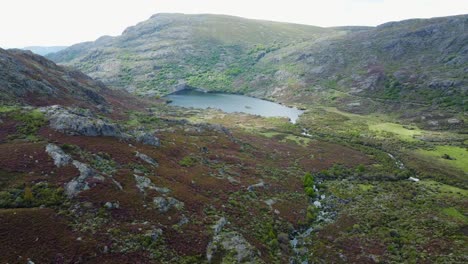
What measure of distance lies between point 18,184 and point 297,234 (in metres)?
44.9

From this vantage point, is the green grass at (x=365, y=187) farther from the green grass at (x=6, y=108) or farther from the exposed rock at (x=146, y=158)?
the green grass at (x=6, y=108)

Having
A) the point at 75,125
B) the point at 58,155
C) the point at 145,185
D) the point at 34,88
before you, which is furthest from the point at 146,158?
the point at 34,88

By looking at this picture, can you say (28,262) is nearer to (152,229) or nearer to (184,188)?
(152,229)

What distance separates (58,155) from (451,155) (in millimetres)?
118496

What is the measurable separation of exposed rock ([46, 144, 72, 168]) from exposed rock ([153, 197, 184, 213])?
14.4 metres

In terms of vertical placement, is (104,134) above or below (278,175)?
above

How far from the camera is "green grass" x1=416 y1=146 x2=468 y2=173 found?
97969 millimetres

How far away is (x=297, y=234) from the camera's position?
57188 millimetres

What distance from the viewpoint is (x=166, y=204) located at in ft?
155

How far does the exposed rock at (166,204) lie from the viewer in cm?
4615

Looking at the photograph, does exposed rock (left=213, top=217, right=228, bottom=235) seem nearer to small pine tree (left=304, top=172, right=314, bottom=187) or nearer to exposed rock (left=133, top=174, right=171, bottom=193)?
exposed rock (left=133, top=174, right=171, bottom=193)

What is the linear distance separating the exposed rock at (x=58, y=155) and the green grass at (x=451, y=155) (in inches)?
4143

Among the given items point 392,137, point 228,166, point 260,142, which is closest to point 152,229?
point 228,166

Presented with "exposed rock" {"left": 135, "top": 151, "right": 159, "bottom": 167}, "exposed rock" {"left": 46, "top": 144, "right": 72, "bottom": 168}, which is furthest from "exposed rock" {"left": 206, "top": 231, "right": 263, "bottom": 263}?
"exposed rock" {"left": 46, "top": 144, "right": 72, "bottom": 168}
